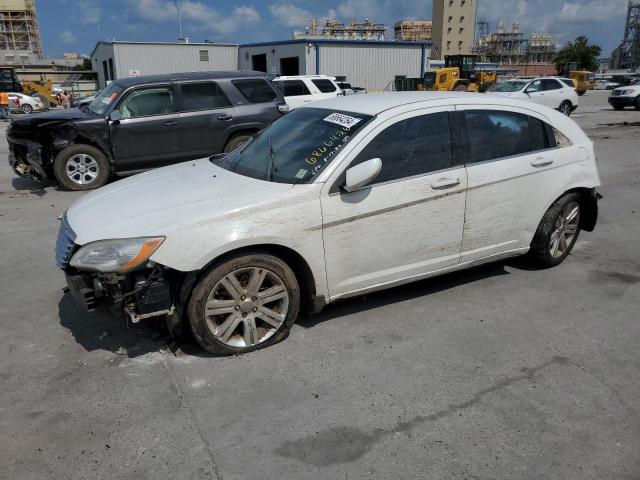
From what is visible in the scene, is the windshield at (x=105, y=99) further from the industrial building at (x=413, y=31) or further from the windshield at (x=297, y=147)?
the industrial building at (x=413, y=31)

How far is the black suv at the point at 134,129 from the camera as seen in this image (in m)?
8.60

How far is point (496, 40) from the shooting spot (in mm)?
143125

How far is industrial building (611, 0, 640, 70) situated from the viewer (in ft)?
417

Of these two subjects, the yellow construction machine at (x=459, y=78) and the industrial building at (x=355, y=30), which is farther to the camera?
the industrial building at (x=355, y=30)

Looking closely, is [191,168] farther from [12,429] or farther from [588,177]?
[588,177]

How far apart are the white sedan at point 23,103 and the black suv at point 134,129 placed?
2123 centimetres

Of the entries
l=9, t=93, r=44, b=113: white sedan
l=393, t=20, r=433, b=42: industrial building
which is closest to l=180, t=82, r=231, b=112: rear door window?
l=9, t=93, r=44, b=113: white sedan

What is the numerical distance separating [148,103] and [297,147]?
19.0 feet

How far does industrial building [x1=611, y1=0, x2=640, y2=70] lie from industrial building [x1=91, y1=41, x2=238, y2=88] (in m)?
117

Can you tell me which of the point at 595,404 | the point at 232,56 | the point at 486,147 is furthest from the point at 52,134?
the point at 232,56

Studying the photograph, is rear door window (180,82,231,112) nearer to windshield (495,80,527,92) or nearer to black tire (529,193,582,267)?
black tire (529,193,582,267)

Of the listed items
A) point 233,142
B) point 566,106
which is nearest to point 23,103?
point 233,142

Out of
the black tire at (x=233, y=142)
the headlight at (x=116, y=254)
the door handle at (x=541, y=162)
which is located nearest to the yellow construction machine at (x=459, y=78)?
the black tire at (x=233, y=142)

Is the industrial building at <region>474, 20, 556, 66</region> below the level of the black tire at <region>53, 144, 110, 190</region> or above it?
above
